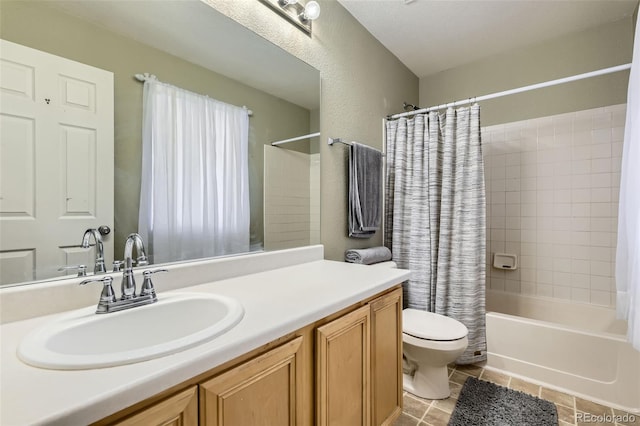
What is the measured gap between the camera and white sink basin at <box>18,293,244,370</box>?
23.1 inches

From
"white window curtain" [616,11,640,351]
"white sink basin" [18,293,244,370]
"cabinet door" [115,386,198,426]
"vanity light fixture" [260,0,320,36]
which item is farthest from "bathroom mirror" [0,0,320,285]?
"white window curtain" [616,11,640,351]

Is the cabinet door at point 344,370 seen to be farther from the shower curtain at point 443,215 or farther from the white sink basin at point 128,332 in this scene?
the shower curtain at point 443,215

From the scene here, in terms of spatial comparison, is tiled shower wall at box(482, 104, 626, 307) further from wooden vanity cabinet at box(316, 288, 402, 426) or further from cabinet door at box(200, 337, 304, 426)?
cabinet door at box(200, 337, 304, 426)

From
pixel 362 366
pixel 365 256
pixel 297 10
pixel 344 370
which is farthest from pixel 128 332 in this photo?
pixel 297 10

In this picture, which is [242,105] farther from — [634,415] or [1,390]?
[634,415]

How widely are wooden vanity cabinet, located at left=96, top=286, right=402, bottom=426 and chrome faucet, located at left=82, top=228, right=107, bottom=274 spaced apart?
58 centimetres

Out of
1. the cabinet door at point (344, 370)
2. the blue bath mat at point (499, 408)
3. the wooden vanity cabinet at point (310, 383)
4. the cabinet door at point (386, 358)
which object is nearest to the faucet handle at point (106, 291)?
the wooden vanity cabinet at point (310, 383)

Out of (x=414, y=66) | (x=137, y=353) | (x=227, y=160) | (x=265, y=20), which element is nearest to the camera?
(x=137, y=353)

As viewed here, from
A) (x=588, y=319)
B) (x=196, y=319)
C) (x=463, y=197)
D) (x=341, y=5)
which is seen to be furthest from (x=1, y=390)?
(x=588, y=319)

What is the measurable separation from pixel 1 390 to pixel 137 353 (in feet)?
0.64

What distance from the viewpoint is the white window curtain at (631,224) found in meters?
1.26

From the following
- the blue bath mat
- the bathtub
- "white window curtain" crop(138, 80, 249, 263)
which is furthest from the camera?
the bathtub

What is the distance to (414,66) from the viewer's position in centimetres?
279

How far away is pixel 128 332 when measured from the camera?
856 mm
